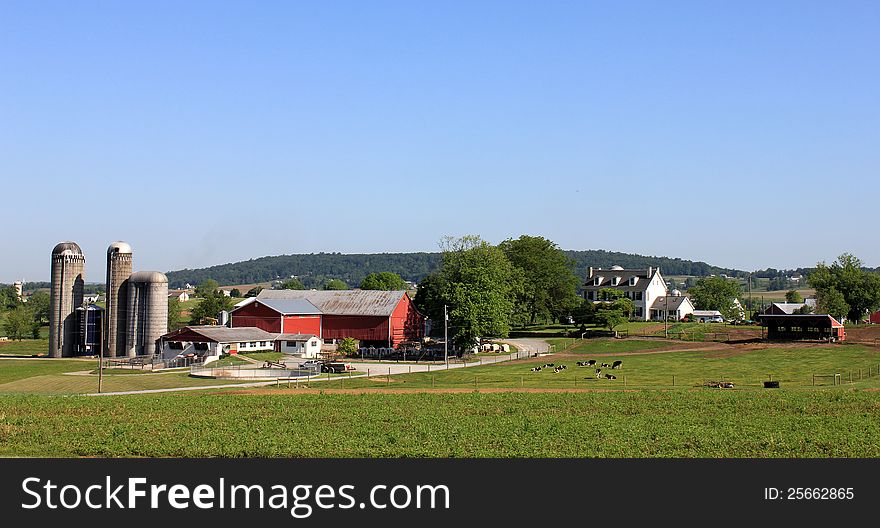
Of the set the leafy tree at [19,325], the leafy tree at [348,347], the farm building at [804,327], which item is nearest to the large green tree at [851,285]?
the farm building at [804,327]

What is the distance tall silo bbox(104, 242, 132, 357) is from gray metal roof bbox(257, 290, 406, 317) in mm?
13612

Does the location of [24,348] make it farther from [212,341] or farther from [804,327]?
[804,327]

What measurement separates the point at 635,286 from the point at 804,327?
51.6m

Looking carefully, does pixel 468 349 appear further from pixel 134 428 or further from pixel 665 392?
pixel 134 428

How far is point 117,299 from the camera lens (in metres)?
89.2

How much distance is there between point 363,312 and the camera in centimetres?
9369

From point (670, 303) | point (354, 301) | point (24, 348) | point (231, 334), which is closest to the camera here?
point (231, 334)

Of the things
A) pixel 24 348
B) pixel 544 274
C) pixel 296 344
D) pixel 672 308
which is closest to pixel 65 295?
pixel 24 348

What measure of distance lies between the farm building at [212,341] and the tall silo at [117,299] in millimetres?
5714

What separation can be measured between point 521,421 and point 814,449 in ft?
37.6

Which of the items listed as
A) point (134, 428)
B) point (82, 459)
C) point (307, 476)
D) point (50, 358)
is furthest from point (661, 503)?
point (50, 358)

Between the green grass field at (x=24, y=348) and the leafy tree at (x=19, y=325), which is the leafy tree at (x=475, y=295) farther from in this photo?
the leafy tree at (x=19, y=325)

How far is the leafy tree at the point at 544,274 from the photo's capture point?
349ft

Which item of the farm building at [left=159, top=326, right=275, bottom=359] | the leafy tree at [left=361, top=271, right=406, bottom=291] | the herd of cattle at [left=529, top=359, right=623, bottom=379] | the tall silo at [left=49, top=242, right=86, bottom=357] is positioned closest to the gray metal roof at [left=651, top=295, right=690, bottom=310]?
the leafy tree at [left=361, top=271, right=406, bottom=291]
